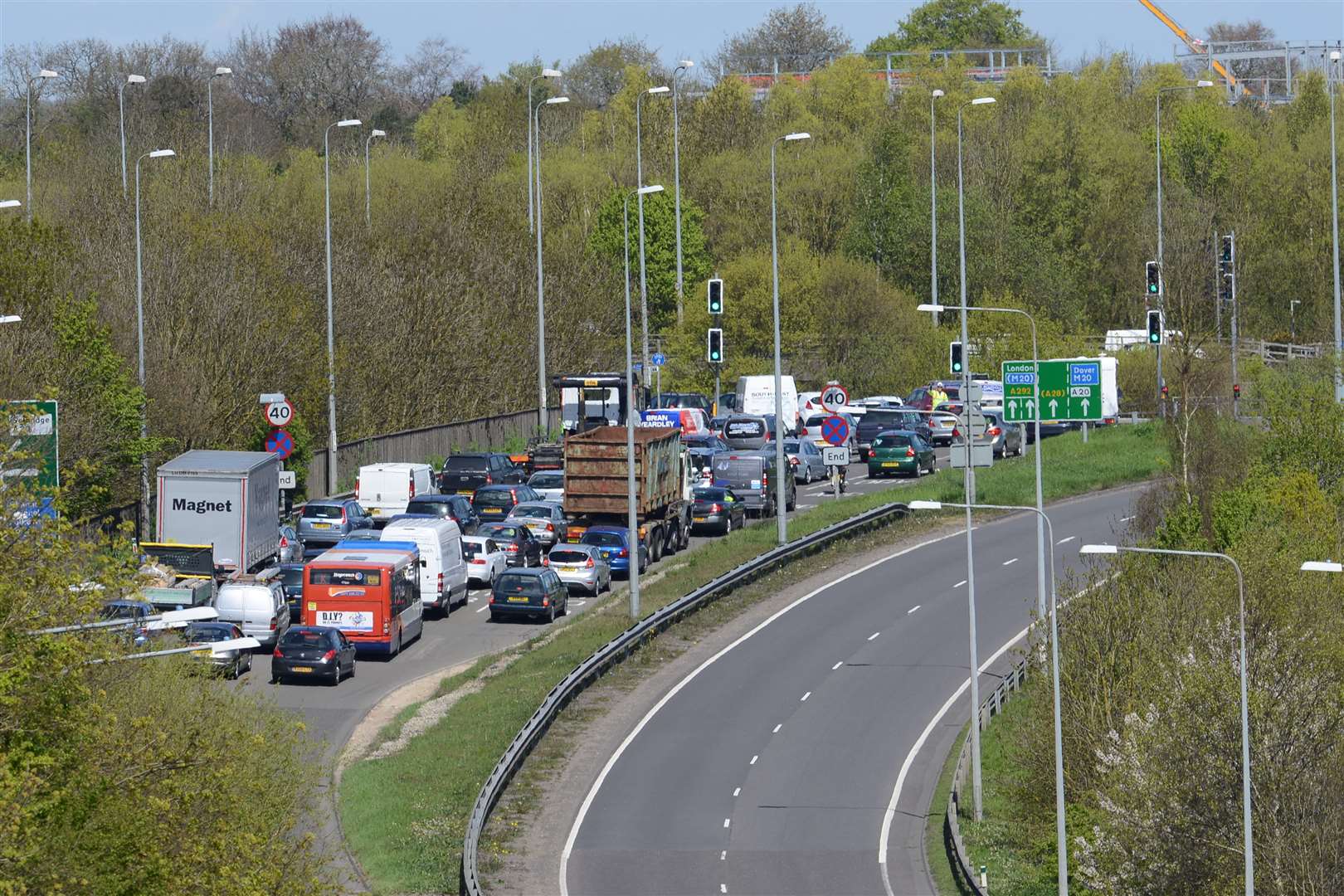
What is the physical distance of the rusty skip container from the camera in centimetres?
5169

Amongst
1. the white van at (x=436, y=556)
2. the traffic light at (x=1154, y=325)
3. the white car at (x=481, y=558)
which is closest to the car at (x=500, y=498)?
the white car at (x=481, y=558)

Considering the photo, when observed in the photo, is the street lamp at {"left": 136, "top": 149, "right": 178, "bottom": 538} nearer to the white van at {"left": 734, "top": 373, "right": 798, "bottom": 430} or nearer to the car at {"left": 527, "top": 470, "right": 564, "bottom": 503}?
the car at {"left": 527, "top": 470, "right": 564, "bottom": 503}

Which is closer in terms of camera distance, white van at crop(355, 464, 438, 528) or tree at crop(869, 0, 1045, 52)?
white van at crop(355, 464, 438, 528)

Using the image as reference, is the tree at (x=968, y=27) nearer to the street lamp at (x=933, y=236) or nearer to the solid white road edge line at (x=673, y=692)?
the street lamp at (x=933, y=236)

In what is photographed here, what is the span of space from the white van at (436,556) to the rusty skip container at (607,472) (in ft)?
14.1

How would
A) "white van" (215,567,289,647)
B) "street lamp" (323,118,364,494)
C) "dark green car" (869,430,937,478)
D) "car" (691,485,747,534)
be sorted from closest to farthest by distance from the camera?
"white van" (215,567,289,647) → "car" (691,485,747,534) → "street lamp" (323,118,364,494) → "dark green car" (869,430,937,478)

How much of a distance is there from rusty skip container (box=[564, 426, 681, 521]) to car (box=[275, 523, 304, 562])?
7238mm

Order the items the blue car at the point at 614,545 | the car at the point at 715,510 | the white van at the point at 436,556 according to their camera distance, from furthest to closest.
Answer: the car at the point at 715,510
the blue car at the point at 614,545
the white van at the point at 436,556

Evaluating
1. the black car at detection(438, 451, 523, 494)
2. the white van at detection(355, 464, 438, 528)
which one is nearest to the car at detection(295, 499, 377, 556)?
the white van at detection(355, 464, 438, 528)

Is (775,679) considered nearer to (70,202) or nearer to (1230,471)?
(1230,471)

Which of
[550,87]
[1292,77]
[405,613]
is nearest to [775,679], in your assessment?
[405,613]

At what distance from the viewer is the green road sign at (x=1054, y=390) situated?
4809 cm

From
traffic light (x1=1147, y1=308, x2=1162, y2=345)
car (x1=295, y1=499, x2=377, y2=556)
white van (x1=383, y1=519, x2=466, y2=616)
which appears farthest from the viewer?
traffic light (x1=1147, y1=308, x2=1162, y2=345)

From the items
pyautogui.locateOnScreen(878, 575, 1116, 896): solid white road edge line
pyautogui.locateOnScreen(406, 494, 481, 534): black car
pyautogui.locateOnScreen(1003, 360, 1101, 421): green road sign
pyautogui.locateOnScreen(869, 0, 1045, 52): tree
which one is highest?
pyautogui.locateOnScreen(869, 0, 1045, 52): tree
